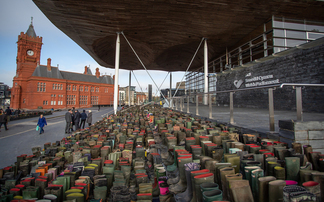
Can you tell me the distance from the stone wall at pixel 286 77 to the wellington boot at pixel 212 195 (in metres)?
7.20

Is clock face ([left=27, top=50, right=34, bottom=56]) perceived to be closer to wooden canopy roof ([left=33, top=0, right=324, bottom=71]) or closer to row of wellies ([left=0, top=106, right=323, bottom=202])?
wooden canopy roof ([left=33, top=0, right=324, bottom=71])

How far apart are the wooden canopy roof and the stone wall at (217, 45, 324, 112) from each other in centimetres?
329

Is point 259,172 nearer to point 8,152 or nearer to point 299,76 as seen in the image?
point 8,152

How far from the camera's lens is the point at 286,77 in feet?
35.3

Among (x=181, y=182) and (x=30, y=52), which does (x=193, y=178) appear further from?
(x=30, y=52)

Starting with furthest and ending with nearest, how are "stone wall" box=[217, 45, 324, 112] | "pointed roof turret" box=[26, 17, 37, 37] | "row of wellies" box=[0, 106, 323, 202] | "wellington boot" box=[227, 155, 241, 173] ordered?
"pointed roof turret" box=[26, 17, 37, 37] → "stone wall" box=[217, 45, 324, 112] → "wellington boot" box=[227, 155, 241, 173] → "row of wellies" box=[0, 106, 323, 202]

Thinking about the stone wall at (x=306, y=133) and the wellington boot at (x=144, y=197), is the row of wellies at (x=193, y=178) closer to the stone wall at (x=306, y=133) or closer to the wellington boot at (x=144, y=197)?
the wellington boot at (x=144, y=197)

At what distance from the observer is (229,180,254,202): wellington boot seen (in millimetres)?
1383

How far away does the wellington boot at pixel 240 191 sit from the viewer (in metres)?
1.38

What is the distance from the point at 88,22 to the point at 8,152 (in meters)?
9.99

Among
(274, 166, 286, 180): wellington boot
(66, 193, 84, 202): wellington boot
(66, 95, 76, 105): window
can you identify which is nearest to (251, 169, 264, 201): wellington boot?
(274, 166, 286, 180): wellington boot

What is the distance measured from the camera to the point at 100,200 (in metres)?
1.83

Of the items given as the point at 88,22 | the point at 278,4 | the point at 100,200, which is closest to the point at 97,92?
the point at 88,22

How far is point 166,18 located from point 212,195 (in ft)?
40.3
